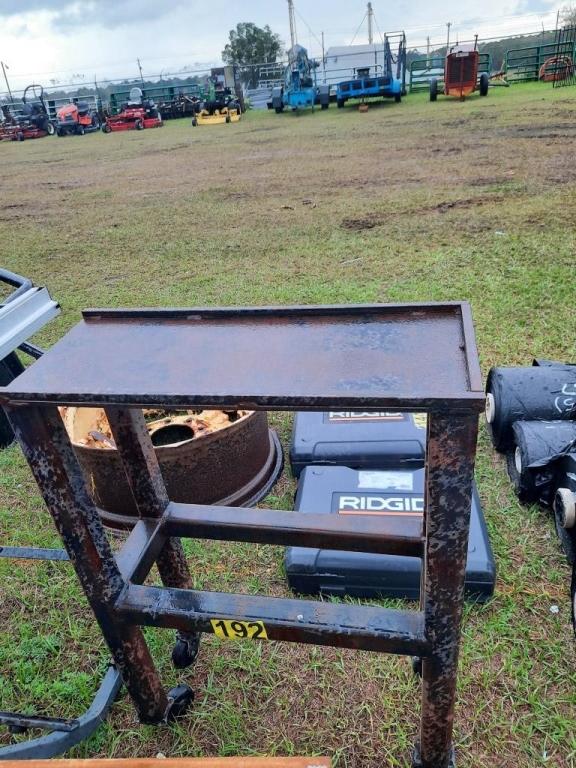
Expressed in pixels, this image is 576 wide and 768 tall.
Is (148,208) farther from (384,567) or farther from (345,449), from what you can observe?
(384,567)

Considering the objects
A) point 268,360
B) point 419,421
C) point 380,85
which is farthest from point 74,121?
point 268,360

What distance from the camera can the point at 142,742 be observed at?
1658 mm

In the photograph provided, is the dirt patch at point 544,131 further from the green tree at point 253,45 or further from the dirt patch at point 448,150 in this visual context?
the green tree at point 253,45

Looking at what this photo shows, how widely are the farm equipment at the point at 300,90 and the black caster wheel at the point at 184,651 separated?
19.9 metres

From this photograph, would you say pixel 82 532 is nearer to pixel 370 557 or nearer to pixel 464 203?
pixel 370 557

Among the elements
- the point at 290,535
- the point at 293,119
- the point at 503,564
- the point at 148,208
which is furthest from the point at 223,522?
the point at 293,119

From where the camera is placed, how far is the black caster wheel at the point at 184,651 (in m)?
1.84

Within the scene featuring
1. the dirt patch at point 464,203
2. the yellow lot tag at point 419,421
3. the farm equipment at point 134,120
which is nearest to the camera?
the yellow lot tag at point 419,421

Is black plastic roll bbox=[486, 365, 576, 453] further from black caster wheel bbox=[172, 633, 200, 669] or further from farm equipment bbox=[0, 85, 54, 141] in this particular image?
farm equipment bbox=[0, 85, 54, 141]

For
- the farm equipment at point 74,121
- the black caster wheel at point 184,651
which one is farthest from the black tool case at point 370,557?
the farm equipment at point 74,121

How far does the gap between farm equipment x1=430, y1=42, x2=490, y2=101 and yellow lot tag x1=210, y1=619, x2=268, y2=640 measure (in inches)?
739

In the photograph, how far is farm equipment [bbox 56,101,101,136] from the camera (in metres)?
20.7

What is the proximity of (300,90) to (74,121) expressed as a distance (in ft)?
27.8

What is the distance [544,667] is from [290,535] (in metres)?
0.95
